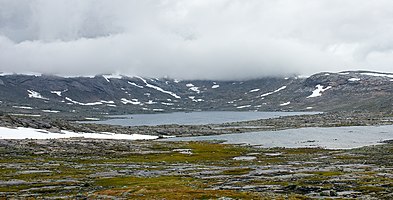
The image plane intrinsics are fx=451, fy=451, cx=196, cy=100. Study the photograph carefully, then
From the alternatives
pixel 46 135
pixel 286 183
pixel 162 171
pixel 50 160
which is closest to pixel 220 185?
pixel 286 183

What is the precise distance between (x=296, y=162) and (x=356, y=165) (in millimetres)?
13850

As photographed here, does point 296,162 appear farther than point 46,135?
No

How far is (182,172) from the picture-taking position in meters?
79.2

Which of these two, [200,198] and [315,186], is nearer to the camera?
[200,198]

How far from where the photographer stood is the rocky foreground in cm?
5209

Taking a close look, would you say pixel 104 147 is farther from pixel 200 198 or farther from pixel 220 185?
pixel 200 198

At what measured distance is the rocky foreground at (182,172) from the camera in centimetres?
5209

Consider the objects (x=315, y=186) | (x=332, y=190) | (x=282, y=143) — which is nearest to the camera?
(x=332, y=190)

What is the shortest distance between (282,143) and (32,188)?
96.4 metres

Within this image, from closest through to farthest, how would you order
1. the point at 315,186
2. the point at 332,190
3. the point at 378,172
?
1. the point at 332,190
2. the point at 315,186
3. the point at 378,172

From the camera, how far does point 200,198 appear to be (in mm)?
47469

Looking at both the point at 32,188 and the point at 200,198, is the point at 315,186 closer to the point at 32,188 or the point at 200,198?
the point at 200,198

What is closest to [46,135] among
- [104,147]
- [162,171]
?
[104,147]

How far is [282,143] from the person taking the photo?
467 feet
